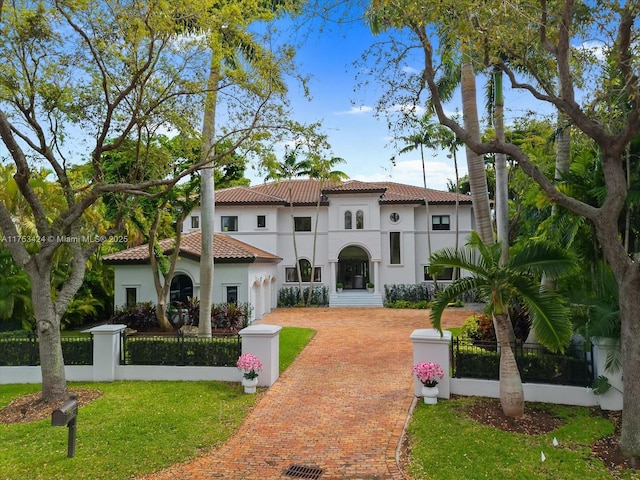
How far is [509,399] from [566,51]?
7027 mm

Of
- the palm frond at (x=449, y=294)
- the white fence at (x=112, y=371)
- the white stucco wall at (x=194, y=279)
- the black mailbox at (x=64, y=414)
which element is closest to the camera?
the black mailbox at (x=64, y=414)

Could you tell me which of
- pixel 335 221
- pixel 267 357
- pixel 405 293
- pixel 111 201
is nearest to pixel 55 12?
pixel 111 201

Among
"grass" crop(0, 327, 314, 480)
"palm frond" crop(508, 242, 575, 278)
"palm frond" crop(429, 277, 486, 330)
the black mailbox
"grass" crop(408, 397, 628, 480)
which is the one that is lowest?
"grass" crop(408, 397, 628, 480)

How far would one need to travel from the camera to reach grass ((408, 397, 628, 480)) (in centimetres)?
675

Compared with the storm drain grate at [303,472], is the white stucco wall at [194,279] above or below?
above

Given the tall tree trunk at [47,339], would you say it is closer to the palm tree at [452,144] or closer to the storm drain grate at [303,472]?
the storm drain grate at [303,472]

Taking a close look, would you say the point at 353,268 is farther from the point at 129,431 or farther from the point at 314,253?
the point at 129,431

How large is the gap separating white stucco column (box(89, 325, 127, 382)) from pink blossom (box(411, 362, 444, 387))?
8561mm

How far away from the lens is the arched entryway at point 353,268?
35.3 meters

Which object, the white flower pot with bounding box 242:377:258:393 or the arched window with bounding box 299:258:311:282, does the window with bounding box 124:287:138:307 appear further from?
the arched window with bounding box 299:258:311:282

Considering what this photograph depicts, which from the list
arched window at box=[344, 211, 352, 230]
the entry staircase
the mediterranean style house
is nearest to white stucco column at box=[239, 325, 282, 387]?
the mediterranean style house

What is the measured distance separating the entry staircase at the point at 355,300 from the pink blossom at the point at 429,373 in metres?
19.8

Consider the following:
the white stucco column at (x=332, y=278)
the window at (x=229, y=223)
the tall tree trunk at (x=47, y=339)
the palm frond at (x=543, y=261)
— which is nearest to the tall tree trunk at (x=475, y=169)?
the palm frond at (x=543, y=261)

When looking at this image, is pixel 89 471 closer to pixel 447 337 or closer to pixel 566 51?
pixel 447 337
